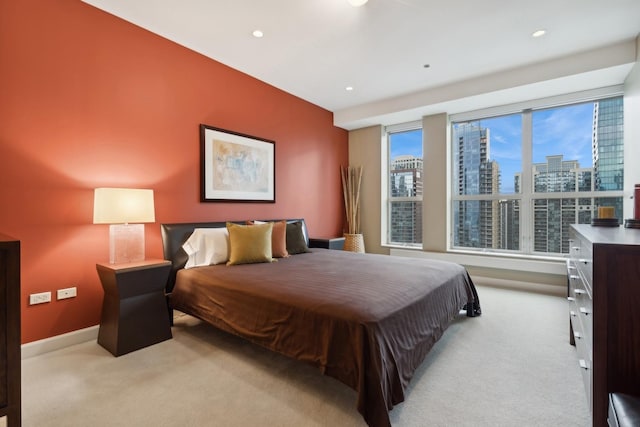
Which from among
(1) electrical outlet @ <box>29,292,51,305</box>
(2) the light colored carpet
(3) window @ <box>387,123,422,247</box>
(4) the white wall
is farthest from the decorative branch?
(1) electrical outlet @ <box>29,292,51,305</box>

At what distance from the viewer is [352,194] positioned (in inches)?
225

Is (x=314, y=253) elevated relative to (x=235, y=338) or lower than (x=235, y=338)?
elevated

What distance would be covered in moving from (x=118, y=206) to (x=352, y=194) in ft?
13.1

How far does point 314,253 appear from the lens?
3.75 m

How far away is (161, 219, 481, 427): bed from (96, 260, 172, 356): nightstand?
0.82 ft

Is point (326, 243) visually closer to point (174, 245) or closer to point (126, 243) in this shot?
point (174, 245)

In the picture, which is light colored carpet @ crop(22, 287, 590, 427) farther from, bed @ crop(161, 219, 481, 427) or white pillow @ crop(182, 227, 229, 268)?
white pillow @ crop(182, 227, 229, 268)

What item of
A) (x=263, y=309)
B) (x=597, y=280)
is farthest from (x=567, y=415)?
(x=263, y=309)

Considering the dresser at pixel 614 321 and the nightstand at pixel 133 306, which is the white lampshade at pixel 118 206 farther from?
the dresser at pixel 614 321

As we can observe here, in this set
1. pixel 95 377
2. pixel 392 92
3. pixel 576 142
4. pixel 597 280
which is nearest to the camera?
pixel 597 280

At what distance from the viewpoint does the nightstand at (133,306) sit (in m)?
2.33

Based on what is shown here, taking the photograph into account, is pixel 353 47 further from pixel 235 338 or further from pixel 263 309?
pixel 235 338

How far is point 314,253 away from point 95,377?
2.34 metres

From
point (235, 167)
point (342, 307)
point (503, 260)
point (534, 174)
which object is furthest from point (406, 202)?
point (342, 307)
